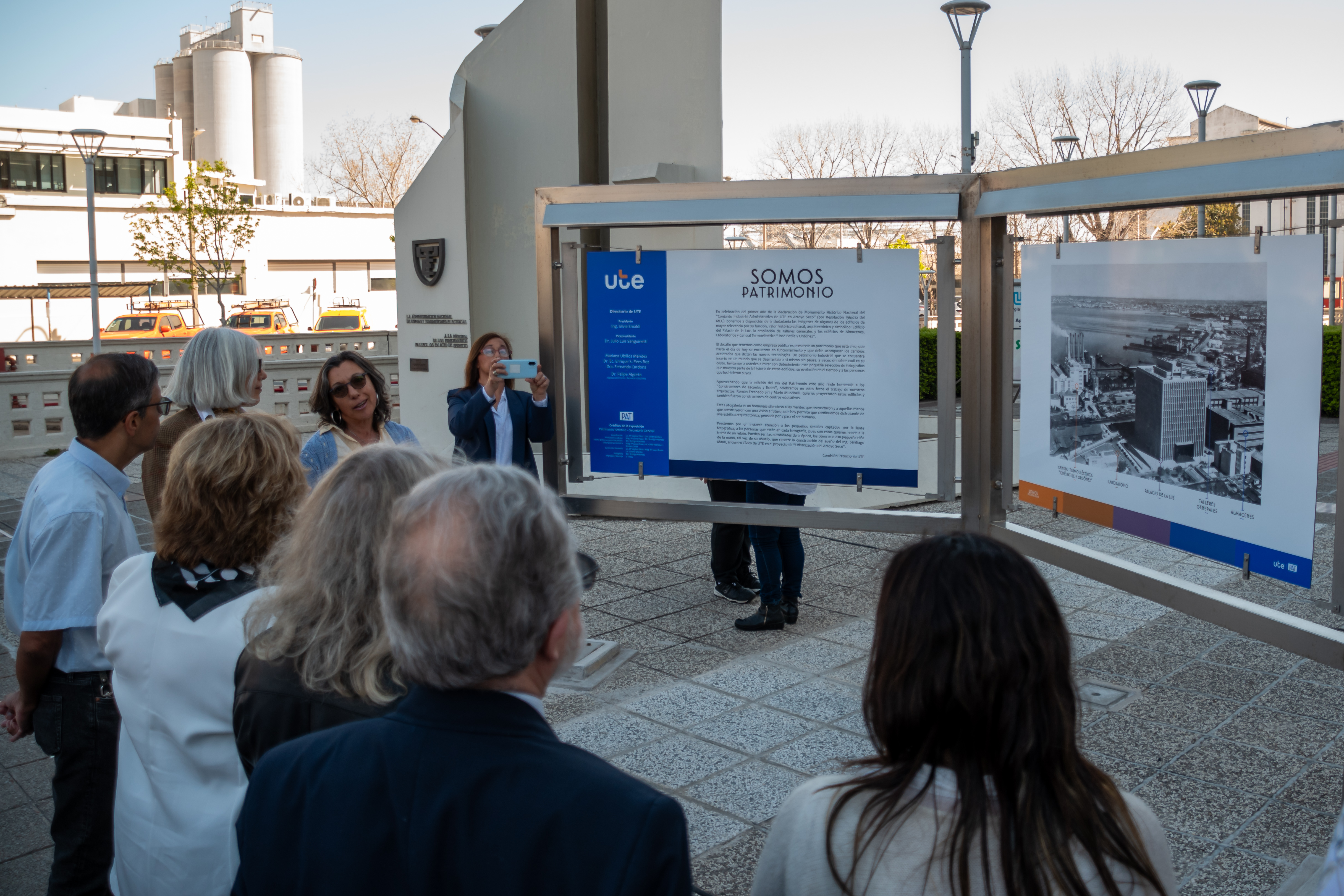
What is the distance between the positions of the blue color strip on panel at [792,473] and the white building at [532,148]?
3.93 metres

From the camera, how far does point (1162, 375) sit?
11.8 feet

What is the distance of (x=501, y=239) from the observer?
392 inches

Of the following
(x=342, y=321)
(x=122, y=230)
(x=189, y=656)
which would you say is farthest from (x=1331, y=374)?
(x=122, y=230)

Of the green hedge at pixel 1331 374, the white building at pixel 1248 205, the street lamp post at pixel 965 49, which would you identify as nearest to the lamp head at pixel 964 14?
the street lamp post at pixel 965 49

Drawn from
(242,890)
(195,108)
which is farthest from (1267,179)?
(195,108)

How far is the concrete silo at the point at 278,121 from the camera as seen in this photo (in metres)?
85.4

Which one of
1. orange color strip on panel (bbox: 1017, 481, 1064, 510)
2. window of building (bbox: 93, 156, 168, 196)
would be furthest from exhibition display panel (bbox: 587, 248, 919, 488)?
window of building (bbox: 93, 156, 168, 196)

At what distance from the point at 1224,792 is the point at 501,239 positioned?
25.2 ft

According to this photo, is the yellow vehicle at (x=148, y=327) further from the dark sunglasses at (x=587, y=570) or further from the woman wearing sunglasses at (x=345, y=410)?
the dark sunglasses at (x=587, y=570)

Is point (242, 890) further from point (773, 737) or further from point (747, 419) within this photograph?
point (747, 419)

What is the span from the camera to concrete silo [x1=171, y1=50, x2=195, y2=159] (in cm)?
8688

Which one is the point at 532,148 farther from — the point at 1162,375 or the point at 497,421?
the point at 1162,375

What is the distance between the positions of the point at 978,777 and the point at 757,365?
359 cm

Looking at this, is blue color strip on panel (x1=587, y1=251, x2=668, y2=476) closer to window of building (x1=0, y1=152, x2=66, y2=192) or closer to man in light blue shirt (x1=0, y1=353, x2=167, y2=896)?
man in light blue shirt (x1=0, y1=353, x2=167, y2=896)
